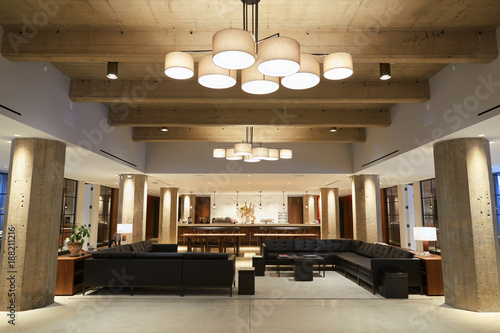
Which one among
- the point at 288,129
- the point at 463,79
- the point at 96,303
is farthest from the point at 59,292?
the point at 463,79

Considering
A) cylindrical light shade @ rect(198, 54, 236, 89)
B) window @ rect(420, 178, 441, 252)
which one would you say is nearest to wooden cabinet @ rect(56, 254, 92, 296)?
cylindrical light shade @ rect(198, 54, 236, 89)

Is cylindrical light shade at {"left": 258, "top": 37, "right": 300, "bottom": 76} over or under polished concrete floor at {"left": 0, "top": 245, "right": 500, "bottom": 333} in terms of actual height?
over

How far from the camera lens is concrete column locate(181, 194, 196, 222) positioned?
20.8 meters

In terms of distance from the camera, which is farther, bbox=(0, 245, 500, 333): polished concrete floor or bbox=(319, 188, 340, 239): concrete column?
bbox=(319, 188, 340, 239): concrete column

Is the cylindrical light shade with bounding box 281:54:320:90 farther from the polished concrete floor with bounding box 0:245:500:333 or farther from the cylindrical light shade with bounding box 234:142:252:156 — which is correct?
the cylindrical light shade with bounding box 234:142:252:156

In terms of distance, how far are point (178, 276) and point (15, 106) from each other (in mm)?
4086

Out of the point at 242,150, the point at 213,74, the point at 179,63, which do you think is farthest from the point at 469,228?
the point at 179,63

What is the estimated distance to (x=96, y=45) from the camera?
15.2 ft

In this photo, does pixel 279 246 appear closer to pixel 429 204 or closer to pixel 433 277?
pixel 433 277

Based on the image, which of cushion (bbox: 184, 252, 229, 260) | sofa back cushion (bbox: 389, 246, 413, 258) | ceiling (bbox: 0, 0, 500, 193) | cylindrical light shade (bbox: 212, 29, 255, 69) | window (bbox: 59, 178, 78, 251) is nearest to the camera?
cylindrical light shade (bbox: 212, 29, 255, 69)

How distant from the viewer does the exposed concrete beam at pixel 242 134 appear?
10477 millimetres

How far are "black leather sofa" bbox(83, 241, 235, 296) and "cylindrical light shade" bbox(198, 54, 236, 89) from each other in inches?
162

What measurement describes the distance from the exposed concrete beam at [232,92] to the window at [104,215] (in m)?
12.3

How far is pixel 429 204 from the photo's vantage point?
13539mm
